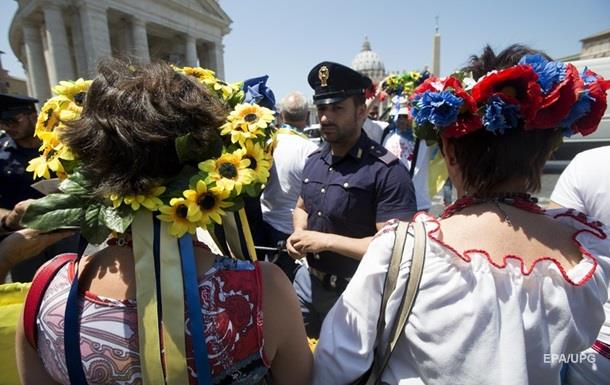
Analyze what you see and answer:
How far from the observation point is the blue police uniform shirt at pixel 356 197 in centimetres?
204

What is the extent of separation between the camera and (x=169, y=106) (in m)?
0.96

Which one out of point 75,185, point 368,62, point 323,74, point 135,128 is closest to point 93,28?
point 323,74

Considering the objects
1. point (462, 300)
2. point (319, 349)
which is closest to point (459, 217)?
point (462, 300)

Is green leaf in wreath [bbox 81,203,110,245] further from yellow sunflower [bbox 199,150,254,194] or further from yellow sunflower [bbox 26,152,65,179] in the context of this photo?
yellow sunflower [bbox 199,150,254,194]

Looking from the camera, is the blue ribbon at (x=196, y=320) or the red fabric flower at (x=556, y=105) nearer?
the blue ribbon at (x=196, y=320)

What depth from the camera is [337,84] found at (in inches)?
98.2

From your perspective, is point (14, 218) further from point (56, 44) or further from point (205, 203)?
point (56, 44)

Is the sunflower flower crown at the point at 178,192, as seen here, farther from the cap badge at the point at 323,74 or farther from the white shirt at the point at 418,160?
the white shirt at the point at 418,160

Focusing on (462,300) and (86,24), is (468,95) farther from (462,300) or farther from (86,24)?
(86,24)

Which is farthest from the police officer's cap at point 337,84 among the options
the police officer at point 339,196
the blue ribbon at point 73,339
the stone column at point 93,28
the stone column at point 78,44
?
the stone column at point 78,44

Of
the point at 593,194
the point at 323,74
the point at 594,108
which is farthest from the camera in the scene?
the point at 323,74

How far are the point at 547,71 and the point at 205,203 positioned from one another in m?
1.10

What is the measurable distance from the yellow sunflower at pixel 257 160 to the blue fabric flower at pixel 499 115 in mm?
674

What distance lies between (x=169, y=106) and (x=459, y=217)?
0.95 meters
